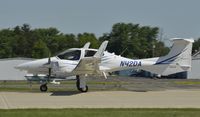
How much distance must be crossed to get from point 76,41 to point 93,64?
3586 inches

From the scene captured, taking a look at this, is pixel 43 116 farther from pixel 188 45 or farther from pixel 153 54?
pixel 153 54

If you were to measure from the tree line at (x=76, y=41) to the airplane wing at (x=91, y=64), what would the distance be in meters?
78.4

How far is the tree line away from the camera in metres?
117

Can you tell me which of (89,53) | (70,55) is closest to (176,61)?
(89,53)

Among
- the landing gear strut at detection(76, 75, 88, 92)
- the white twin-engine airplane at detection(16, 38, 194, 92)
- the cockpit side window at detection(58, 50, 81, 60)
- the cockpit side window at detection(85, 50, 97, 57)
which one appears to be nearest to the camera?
the white twin-engine airplane at detection(16, 38, 194, 92)

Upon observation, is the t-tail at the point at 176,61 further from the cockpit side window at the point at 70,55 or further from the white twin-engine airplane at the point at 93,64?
the cockpit side window at the point at 70,55

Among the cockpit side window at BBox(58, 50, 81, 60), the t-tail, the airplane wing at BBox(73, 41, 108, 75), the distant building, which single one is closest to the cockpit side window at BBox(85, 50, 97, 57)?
the cockpit side window at BBox(58, 50, 81, 60)

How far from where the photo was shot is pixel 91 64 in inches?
1078

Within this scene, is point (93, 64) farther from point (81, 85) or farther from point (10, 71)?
point (10, 71)

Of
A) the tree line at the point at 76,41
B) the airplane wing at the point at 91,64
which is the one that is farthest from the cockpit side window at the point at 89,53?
the tree line at the point at 76,41

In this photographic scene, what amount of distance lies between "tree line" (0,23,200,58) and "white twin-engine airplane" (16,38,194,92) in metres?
76.0

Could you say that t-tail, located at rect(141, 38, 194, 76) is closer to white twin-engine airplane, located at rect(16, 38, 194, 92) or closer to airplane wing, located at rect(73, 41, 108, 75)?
white twin-engine airplane, located at rect(16, 38, 194, 92)

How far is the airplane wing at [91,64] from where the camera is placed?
26453 millimetres

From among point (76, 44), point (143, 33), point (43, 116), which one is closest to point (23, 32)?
point (76, 44)
